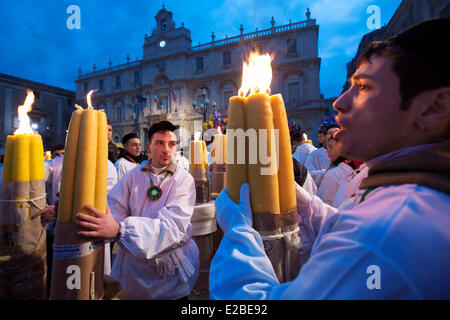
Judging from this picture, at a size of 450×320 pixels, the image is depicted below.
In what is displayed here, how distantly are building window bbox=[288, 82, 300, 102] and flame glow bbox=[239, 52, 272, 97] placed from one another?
27.7 m

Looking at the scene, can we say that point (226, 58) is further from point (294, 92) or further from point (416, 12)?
point (416, 12)

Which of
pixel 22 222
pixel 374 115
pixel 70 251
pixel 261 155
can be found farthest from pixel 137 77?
pixel 374 115

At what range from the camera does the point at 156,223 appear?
1583mm

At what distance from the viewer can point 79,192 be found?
957 mm

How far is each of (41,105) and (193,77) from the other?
2373cm

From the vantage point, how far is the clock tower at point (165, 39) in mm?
31656

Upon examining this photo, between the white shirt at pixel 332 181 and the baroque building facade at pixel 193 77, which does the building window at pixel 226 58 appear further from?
the white shirt at pixel 332 181

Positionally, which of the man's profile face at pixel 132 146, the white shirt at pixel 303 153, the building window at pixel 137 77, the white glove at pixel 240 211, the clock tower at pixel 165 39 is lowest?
the white glove at pixel 240 211

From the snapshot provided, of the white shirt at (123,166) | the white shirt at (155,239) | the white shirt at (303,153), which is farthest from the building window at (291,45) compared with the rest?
the white shirt at (155,239)

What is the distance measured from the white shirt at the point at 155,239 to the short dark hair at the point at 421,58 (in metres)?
1.56

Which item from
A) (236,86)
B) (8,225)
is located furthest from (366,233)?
(236,86)

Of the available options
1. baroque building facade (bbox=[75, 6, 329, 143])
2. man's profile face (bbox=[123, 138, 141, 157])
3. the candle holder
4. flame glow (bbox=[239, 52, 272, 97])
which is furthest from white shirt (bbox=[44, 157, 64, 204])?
baroque building facade (bbox=[75, 6, 329, 143])

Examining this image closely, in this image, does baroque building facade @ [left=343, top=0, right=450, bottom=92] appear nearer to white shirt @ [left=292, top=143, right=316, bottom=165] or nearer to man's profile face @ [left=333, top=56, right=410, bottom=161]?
white shirt @ [left=292, top=143, right=316, bottom=165]
